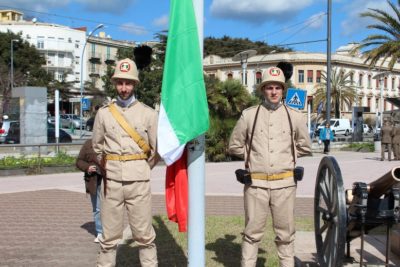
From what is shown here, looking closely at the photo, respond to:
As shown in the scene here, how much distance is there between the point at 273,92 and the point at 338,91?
70.9m

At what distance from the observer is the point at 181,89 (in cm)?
451

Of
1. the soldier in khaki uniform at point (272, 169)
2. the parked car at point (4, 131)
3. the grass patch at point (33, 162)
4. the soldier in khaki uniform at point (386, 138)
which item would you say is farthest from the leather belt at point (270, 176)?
the parked car at point (4, 131)

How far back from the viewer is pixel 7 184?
13422 mm

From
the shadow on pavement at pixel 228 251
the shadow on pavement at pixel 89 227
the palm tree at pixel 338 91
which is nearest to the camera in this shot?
the shadow on pavement at pixel 228 251

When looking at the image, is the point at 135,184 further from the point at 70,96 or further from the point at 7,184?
the point at 70,96

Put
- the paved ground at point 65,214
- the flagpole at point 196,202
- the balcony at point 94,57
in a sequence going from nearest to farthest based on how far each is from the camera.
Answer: the flagpole at point 196,202
the paved ground at point 65,214
the balcony at point 94,57

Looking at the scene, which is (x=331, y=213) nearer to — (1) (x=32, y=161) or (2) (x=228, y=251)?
(2) (x=228, y=251)

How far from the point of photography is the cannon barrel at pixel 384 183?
426 centimetres

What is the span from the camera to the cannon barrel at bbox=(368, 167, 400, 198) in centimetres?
426

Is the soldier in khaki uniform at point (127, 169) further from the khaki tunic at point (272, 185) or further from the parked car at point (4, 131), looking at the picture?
the parked car at point (4, 131)

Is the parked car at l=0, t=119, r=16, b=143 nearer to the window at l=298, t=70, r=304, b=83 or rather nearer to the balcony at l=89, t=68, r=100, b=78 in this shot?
the window at l=298, t=70, r=304, b=83

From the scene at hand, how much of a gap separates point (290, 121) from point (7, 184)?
33.2ft

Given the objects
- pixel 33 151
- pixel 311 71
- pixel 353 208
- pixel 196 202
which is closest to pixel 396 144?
pixel 33 151

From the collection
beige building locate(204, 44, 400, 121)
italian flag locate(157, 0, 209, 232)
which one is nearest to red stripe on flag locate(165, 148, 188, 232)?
italian flag locate(157, 0, 209, 232)
